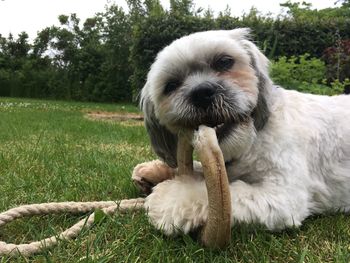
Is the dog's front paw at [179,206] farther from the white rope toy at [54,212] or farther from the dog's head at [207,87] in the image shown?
the dog's head at [207,87]

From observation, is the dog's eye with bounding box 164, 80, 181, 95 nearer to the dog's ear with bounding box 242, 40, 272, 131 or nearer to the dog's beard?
the dog's beard

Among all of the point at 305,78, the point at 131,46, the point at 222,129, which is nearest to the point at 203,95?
the point at 222,129

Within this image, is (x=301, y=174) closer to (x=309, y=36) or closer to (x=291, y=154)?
(x=291, y=154)

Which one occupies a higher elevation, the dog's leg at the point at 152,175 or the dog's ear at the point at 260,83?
the dog's ear at the point at 260,83

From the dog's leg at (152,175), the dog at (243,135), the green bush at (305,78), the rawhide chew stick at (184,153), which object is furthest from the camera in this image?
the green bush at (305,78)

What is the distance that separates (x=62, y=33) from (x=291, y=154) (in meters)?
37.4

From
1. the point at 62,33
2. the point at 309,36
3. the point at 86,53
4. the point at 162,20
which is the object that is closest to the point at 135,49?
the point at 162,20

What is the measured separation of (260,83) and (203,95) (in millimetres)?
477

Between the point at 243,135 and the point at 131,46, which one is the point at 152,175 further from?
the point at 131,46

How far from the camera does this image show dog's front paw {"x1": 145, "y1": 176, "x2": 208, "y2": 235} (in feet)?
7.49

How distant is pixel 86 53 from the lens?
3309 centimetres

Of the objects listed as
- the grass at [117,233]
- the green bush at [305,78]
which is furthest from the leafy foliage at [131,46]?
the grass at [117,233]

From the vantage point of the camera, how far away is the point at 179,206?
2350mm

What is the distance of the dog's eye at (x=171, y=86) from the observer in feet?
9.04
